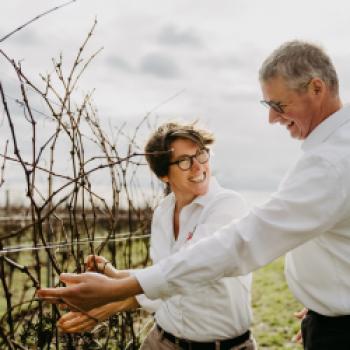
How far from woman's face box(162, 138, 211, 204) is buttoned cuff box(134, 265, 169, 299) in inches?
36.3

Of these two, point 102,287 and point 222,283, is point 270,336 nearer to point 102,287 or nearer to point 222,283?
point 222,283

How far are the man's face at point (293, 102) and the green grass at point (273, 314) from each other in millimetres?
4298

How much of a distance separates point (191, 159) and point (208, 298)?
0.75 m

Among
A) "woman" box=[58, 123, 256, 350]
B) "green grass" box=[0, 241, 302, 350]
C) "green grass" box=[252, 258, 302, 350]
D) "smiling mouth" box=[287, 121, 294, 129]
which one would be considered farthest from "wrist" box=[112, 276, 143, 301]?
"green grass" box=[252, 258, 302, 350]

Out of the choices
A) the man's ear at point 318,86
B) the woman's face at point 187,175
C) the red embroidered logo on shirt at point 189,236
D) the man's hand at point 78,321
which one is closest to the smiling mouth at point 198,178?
the woman's face at point 187,175

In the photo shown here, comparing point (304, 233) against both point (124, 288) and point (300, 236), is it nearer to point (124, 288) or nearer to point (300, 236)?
point (300, 236)

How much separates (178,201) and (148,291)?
1055 millimetres

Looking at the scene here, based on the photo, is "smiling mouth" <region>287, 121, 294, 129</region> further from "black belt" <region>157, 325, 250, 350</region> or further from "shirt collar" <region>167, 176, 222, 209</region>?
"black belt" <region>157, 325, 250, 350</region>

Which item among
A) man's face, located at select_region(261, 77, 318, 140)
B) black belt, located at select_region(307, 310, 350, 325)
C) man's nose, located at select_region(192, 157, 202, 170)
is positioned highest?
man's face, located at select_region(261, 77, 318, 140)

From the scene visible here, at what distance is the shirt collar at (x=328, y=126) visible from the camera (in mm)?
1825

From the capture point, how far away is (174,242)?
258 centimetres

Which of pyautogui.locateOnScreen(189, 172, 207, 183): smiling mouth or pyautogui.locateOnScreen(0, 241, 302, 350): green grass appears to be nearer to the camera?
pyautogui.locateOnScreen(189, 172, 207, 183): smiling mouth

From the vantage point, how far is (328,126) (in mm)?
1841

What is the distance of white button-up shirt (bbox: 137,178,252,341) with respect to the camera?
2264 mm
